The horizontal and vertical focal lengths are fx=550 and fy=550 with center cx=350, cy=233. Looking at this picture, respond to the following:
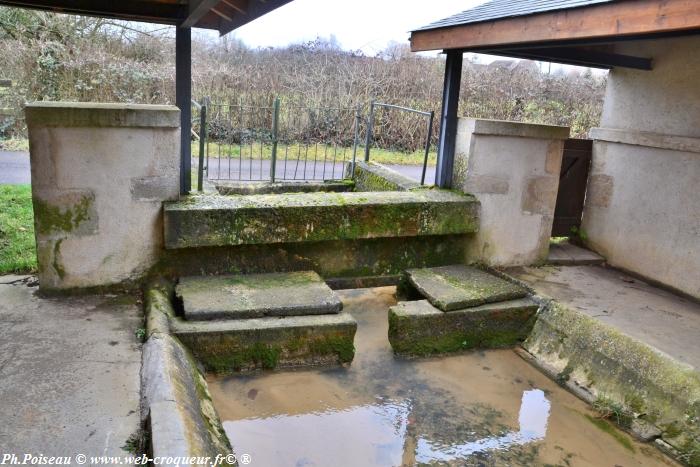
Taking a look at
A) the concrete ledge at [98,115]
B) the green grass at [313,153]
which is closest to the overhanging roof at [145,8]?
the concrete ledge at [98,115]

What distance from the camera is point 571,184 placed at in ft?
20.3

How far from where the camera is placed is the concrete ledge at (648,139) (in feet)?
16.4

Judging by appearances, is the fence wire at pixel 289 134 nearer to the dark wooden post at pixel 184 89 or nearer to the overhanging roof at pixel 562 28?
the overhanging roof at pixel 562 28

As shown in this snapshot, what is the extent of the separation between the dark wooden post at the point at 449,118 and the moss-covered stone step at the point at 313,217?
0.26m

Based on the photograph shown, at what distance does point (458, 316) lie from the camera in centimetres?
447

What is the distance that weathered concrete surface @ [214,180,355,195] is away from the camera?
6.38 meters

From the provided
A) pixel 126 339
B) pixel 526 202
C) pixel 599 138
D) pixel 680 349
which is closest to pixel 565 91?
pixel 599 138

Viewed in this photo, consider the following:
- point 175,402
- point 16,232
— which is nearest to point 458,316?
point 175,402

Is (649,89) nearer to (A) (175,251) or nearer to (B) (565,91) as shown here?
(A) (175,251)

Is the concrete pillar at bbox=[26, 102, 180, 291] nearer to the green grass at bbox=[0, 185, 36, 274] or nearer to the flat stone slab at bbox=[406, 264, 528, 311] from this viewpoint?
the green grass at bbox=[0, 185, 36, 274]

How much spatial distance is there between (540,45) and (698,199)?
6.52ft

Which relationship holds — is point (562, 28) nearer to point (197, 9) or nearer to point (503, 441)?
point (197, 9)

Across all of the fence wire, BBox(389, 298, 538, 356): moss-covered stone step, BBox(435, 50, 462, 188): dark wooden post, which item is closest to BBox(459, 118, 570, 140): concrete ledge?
BBox(435, 50, 462, 188): dark wooden post

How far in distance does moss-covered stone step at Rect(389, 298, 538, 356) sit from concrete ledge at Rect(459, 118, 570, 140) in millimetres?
1587
